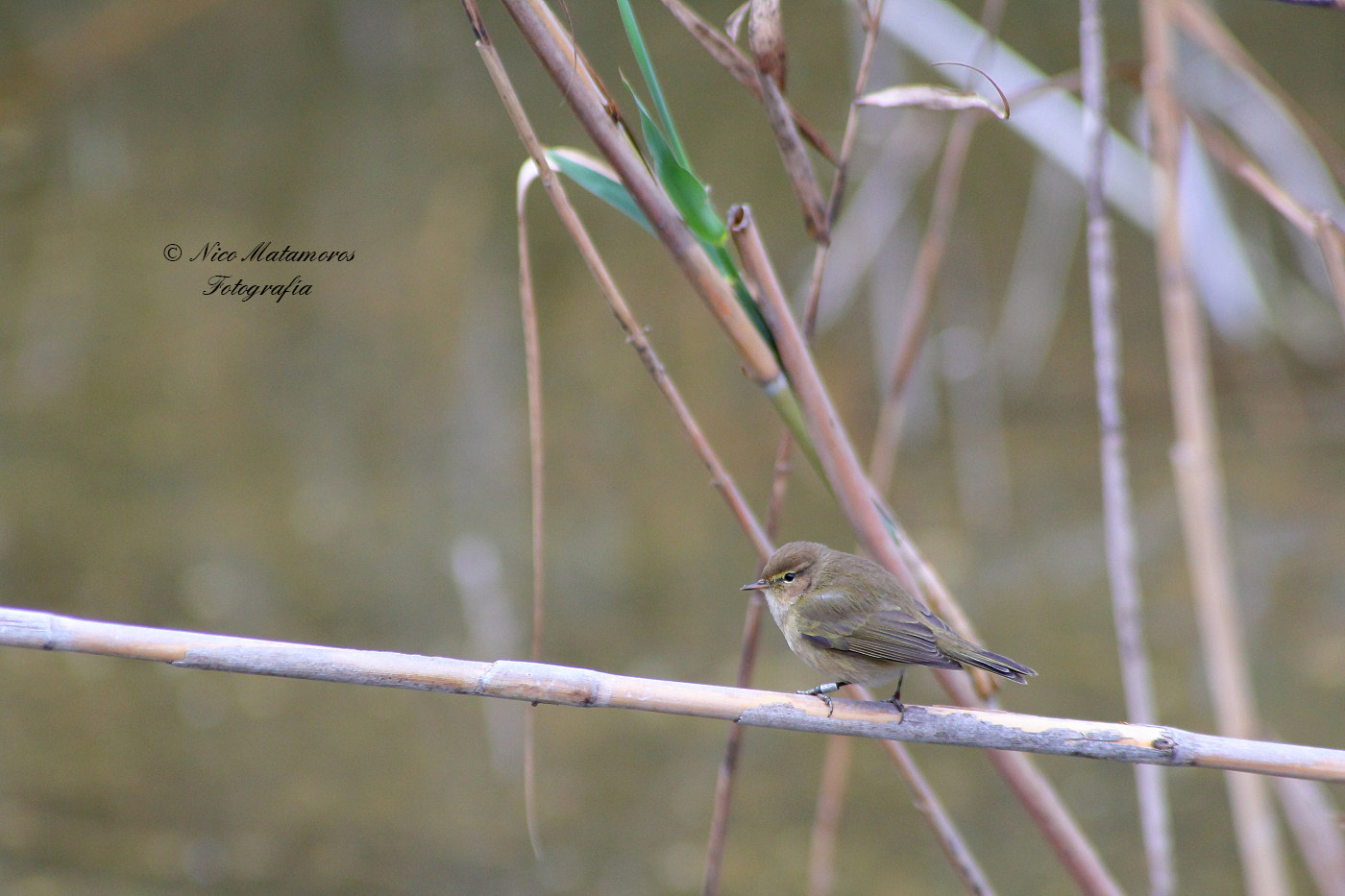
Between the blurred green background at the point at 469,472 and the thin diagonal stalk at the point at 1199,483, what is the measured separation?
66.1 inches

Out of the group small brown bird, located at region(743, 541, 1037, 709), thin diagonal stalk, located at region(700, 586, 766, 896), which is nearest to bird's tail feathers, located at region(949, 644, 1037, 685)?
small brown bird, located at region(743, 541, 1037, 709)

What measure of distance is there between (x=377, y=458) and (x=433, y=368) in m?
0.41

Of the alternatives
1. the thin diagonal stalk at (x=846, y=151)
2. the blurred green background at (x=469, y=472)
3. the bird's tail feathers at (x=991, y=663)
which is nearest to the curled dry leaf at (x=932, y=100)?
the thin diagonal stalk at (x=846, y=151)

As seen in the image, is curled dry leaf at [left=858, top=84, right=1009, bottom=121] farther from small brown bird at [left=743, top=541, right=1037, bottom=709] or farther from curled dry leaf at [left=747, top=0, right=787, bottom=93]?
small brown bird at [left=743, top=541, right=1037, bottom=709]

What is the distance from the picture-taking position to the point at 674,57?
3.57 metres

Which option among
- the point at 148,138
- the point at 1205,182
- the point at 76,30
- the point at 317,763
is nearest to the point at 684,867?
the point at 317,763

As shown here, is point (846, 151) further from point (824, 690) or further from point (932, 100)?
point (824, 690)

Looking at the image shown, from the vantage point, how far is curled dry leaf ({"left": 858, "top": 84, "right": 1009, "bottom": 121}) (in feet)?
3.60

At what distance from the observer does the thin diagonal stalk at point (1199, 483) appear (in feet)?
4.97

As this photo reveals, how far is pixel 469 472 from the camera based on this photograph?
3.59 metres

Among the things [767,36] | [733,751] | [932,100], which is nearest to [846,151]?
[932,100]

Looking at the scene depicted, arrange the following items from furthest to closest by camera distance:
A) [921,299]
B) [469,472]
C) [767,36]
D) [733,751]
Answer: [469,472] → [921,299] → [733,751] → [767,36]

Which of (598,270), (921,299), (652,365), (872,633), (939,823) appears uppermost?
(921,299)

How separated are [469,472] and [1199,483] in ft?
8.66
